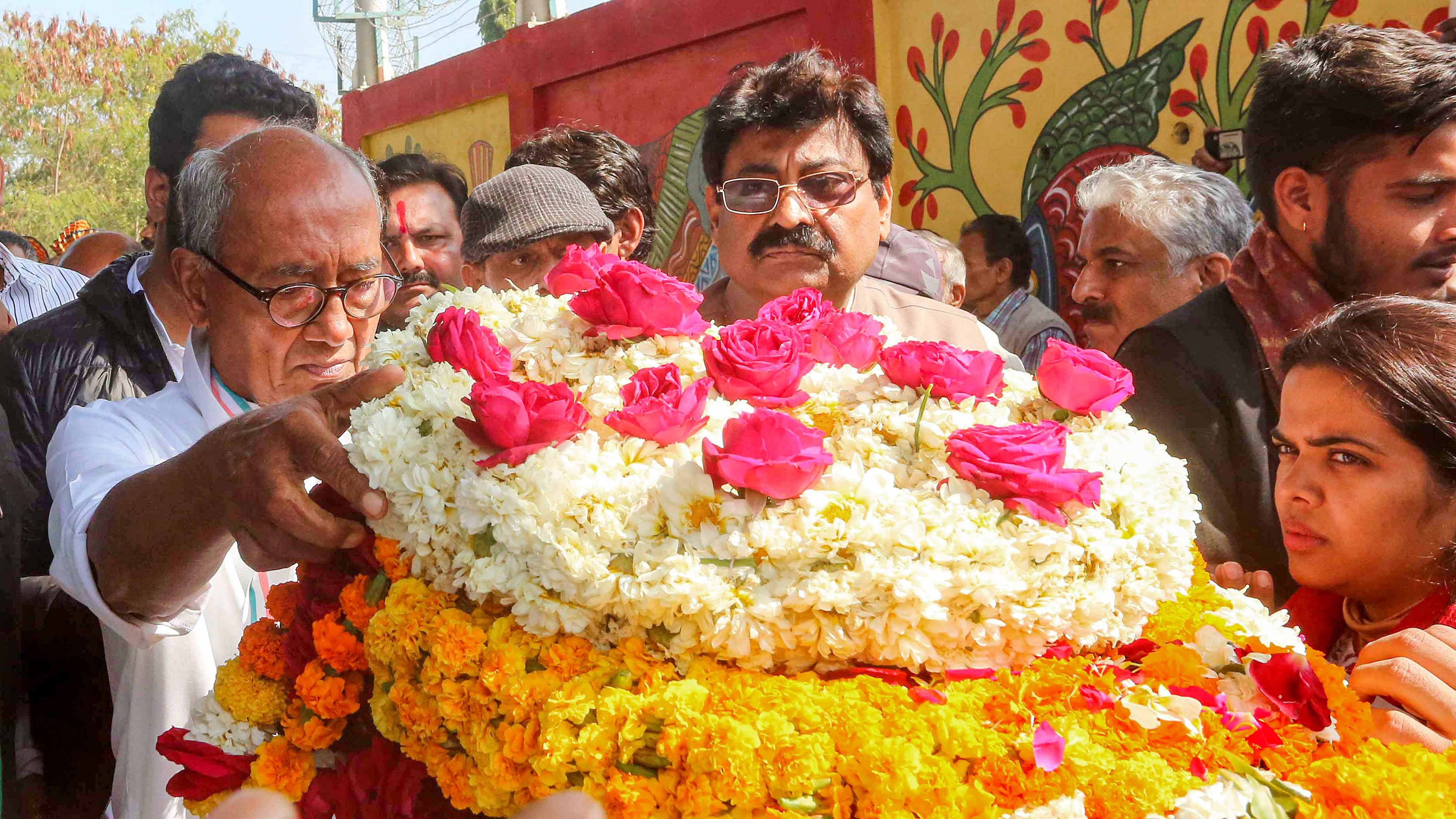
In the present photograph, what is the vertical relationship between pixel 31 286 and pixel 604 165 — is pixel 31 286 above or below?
below

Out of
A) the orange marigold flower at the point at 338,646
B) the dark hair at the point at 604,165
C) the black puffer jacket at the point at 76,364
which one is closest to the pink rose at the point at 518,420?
the orange marigold flower at the point at 338,646

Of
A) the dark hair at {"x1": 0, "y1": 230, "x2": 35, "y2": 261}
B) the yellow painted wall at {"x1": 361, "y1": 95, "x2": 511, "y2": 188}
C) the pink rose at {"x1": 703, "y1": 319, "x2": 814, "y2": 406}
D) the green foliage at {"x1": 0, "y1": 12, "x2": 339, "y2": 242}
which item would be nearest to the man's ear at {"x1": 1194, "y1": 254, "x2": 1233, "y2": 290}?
the pink rose at {"x1": 703, "y1": 319, "x2": 814, "y2": 406}

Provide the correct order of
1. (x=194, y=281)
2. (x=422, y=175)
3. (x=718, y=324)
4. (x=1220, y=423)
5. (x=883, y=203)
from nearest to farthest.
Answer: (x=194, y=281), (x=1220, y=423), (x=718, y=324), (x=883, y=203), (x=422, y=175)

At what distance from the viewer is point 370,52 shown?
16.6 m

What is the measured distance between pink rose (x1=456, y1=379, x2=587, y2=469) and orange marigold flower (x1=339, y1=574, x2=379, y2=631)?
239mm

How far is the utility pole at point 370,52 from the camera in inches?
654

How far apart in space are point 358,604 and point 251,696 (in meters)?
0.21

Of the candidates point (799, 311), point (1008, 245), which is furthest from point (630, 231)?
point (799, 311)

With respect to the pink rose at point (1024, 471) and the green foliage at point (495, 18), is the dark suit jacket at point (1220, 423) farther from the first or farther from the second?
the green foliage at point (495, 18)

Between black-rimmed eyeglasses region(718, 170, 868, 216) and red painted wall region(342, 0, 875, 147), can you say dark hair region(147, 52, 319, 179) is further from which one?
red painted wall region(342, 0, 875, 147)

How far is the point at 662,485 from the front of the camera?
125 cm

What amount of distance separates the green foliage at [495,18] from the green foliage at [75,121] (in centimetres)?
791

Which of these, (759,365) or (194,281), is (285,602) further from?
(194,281)

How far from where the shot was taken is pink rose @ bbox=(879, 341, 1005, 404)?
1396 millimetres
